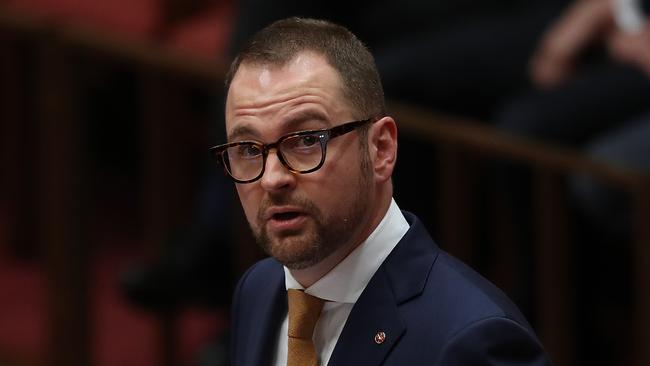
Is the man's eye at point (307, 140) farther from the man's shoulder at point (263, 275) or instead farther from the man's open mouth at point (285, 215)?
the man's shoulder at point (263, 275)

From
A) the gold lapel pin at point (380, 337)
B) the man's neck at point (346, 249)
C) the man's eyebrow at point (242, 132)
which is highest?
the man's eyebrow at point (242, 132)

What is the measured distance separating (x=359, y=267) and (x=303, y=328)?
0.08 meters

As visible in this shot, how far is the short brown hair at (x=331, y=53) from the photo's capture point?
1.32m

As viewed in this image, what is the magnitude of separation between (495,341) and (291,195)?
22 cm

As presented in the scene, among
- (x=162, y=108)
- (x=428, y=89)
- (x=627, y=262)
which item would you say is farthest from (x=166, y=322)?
(x=627, y=262)

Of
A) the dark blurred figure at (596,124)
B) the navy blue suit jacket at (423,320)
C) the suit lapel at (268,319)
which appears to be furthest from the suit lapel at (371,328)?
the dark blurred figure at (596,124)

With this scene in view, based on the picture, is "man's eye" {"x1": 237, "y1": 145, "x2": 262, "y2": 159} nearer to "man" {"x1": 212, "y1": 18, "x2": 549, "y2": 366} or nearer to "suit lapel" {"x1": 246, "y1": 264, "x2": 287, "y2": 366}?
"man" {"x1": 212, "y1": 18, "x2": 549, "y2": 366}

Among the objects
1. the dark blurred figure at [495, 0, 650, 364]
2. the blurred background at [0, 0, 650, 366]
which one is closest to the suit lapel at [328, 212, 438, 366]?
the blurred background at [0, 0, 650, 366]

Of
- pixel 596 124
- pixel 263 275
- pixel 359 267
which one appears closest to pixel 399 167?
pixel 596 124

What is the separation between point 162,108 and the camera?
9.82ft

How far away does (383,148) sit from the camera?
1351 mm

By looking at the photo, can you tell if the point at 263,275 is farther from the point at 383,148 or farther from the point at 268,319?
the point at 383,148

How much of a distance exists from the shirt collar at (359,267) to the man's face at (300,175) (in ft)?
0.17

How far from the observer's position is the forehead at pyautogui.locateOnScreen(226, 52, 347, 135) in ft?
4.28
